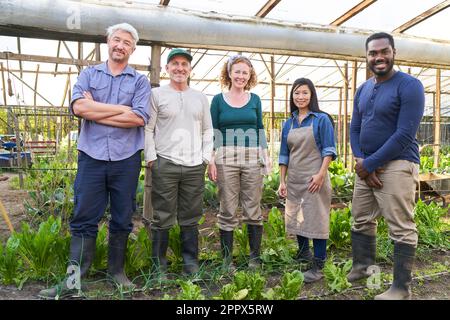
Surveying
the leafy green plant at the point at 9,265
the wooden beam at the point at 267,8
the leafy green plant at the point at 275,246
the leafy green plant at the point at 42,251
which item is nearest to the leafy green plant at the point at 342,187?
the leafy green plant at the point at 275,246

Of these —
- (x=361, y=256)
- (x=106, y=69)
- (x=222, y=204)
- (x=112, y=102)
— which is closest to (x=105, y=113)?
(x=112, y=102)

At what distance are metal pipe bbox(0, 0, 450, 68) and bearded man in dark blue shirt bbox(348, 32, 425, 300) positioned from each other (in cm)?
180

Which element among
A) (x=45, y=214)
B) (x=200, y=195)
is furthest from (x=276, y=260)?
(x=45, y=214)

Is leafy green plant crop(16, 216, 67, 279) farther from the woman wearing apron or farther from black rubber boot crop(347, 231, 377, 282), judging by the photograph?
black rubber boot crop(347, 231, 377, 282)

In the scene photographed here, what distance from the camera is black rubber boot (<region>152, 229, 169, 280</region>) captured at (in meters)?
2.72

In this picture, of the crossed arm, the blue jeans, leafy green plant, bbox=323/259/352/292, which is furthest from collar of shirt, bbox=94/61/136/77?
leafy green plant, bbox=323/259/352/292

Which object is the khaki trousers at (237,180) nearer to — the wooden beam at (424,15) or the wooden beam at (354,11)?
the wooden beam at (354,11)

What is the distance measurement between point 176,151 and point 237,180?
515mm

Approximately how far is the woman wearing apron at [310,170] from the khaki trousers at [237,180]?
262mm

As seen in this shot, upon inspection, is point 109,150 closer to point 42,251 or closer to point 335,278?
point 42,251

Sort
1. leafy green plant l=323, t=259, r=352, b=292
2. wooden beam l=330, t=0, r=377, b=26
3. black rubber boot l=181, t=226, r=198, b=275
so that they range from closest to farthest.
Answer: leafy green plant l=323, t=259, r=352, b=292 → black rubber boot l=181, t=226, r=198, b=275 → wooden beam l=330, t=0, r=377, b=26

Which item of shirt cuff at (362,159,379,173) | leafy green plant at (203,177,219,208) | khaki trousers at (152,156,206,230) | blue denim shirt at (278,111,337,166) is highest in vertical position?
blue denim shirt at (278,111,337,166)

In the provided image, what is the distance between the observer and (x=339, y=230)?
339 centimetres
